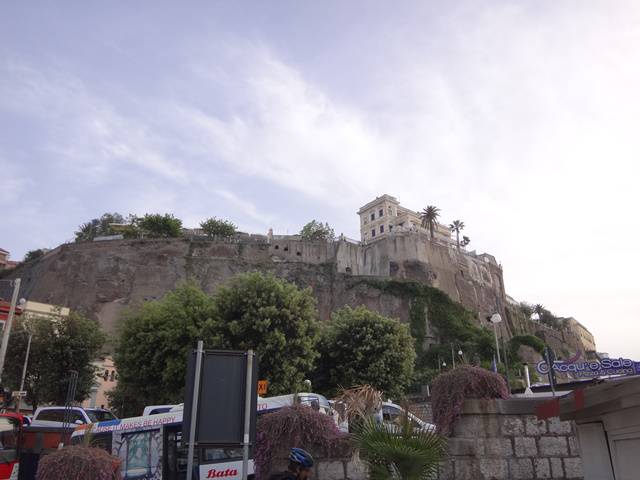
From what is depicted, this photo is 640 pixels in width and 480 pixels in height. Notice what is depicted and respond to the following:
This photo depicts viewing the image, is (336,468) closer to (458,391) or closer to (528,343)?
(458,391)

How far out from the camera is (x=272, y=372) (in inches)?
895

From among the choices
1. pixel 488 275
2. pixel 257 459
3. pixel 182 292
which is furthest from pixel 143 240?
pixel 257 459

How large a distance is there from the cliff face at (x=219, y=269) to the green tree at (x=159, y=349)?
95.0 ft

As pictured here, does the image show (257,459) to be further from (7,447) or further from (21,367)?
(21,367)

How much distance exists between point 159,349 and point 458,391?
Answer: 18.8 meters

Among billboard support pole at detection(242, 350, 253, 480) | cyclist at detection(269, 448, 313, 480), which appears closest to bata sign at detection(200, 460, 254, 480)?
cyclist at detection(269, 448, 313, 480)

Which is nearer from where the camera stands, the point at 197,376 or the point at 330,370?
the point at 197,376

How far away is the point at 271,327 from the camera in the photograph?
2327 centimetres

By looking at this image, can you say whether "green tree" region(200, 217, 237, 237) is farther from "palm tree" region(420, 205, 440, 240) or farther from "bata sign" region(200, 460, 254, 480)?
"bata sign" region(200, 460, 254, 480)

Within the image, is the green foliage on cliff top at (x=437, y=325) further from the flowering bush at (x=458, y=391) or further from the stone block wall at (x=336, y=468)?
the stone block wall at (x=336, y=468)

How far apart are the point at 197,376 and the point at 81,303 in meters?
57.6

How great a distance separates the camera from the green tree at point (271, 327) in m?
22.7

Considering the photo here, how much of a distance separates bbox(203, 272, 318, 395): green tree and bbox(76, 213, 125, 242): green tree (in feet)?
186

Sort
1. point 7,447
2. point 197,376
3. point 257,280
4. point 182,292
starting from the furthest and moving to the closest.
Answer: point 182,292 < point 257,280 < point 7,447 < point 197,376
